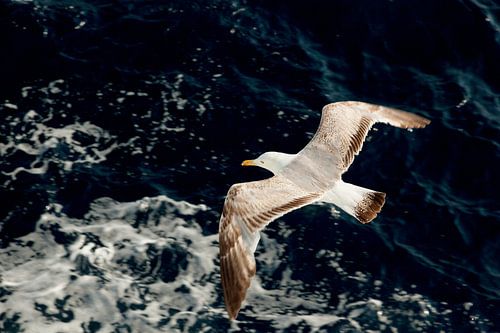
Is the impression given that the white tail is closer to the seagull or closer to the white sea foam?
the seagull

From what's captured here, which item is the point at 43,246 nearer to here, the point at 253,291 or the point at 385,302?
the point at 253,291

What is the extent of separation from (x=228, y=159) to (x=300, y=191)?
99.3 inches

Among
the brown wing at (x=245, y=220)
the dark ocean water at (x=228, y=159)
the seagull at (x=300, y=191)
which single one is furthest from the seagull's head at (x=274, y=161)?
the dark ocean water at (x=228, y=159)

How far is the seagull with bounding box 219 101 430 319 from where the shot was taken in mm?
9023

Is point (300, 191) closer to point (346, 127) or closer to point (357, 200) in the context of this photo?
point (357, 200)

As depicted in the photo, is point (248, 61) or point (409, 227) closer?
point (409, 227)

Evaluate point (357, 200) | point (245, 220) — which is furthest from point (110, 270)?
point (357, 200)

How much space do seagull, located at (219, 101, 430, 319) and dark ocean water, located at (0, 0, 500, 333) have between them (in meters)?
0.99

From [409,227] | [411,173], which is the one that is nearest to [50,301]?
[409,227]

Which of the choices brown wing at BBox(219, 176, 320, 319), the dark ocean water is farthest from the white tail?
the dark ocean water

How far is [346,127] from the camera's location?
1166 centimetres

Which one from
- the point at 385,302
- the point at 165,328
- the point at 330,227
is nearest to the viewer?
the point at 165,328

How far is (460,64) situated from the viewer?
14.7m

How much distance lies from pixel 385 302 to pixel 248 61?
221 inches
